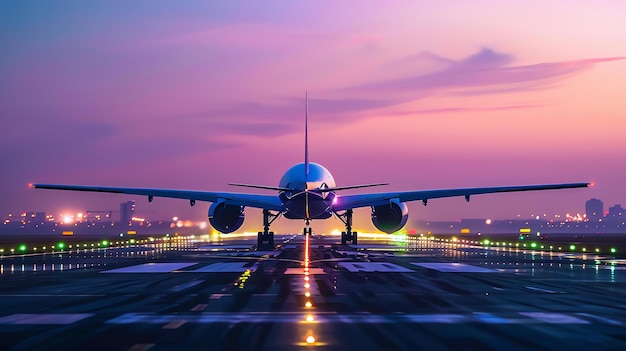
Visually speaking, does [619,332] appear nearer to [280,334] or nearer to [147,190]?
[280,334]

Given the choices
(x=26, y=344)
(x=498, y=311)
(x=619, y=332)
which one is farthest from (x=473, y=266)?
(x=26, y=344)

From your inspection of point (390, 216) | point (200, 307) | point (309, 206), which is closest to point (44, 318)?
point (200, 307)

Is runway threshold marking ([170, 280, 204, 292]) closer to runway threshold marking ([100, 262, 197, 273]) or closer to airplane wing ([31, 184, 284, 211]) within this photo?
runway threshold marking ([100, 262, 197, 273])

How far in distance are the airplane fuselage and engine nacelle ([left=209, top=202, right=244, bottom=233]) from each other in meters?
3.36

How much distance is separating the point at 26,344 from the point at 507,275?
19.8m

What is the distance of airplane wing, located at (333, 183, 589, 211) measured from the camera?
5512 cm

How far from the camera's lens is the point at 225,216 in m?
56.7

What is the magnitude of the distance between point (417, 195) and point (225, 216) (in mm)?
Answer: 13931

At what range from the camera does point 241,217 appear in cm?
5778

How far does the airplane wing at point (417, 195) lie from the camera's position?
55.1 meters

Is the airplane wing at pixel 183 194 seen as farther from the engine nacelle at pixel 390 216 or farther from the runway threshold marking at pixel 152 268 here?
the runway threshold marking at pixel 152 268

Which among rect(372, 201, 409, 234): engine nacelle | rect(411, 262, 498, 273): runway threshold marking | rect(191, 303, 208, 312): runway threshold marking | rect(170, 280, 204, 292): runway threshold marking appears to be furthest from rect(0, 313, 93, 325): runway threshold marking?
rect(372, 201, 409, 234): engine nacelle

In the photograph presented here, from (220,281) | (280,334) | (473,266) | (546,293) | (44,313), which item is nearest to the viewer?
(280,334)

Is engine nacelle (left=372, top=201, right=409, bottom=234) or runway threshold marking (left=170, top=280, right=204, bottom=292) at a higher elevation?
engine nacelle (left=372, top=201, right=409, bottom=234)
